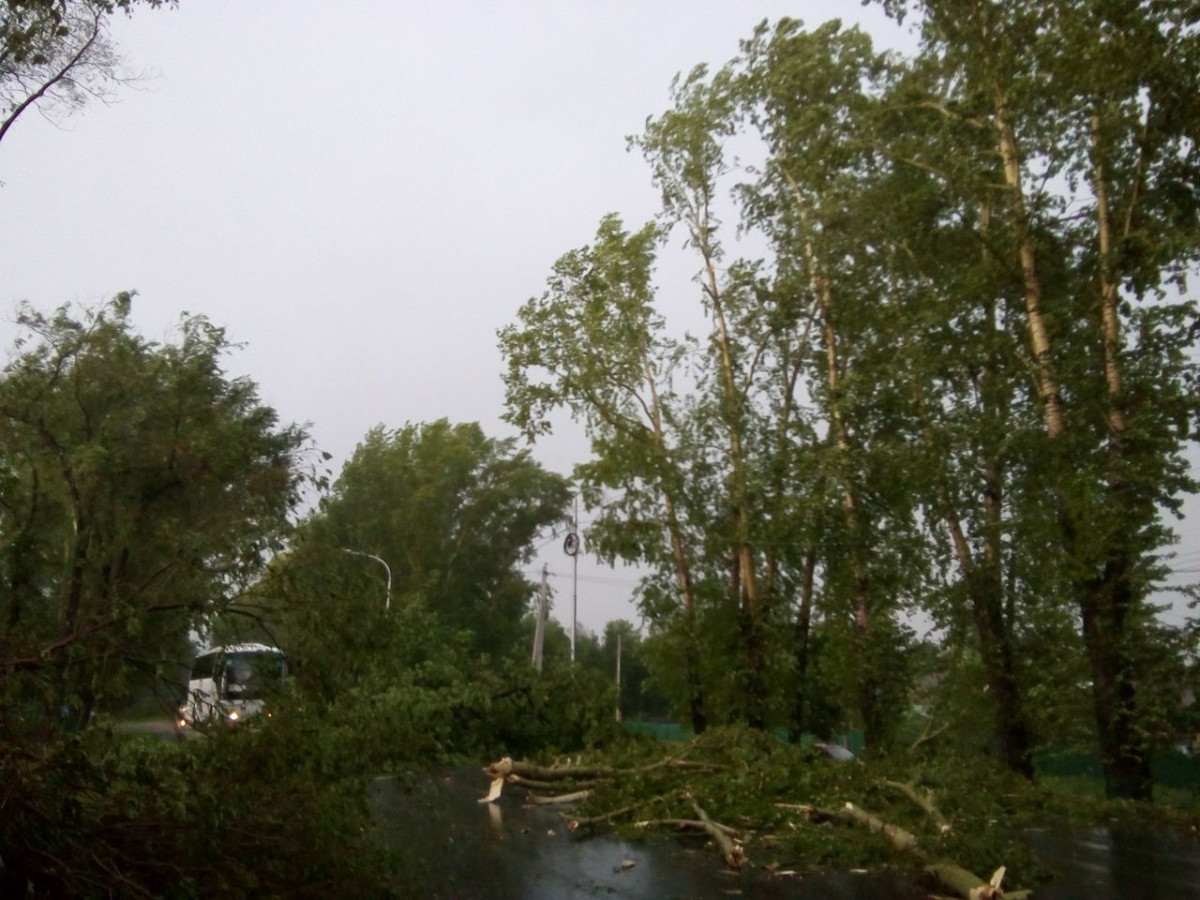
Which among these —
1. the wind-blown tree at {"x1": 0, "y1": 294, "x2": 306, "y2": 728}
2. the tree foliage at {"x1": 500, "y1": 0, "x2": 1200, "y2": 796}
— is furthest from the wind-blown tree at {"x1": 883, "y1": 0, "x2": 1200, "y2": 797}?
the wind-blown tree at {"x1": 0, "y1": 294, "x2": 306, "y2": 728}

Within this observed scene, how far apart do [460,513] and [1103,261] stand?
26684 millimetres

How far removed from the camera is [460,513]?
39.8 meters

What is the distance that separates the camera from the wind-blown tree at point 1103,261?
15.0m

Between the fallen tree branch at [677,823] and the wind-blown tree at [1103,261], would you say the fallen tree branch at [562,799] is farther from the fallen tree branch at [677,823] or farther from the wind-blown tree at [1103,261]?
the wind-blown tree at [1103,261]

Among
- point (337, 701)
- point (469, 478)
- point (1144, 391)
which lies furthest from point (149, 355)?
point (469, 478)

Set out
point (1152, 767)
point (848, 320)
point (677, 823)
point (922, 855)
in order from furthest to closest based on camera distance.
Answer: point (848, 320)
point (1152, 767)
point (677, 823)
point (922, 855)

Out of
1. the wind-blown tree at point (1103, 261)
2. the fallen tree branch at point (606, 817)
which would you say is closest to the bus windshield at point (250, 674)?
the fallen tree branch at point (606, 817)

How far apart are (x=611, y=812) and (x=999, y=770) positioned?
622cm

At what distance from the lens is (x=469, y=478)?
40375mm

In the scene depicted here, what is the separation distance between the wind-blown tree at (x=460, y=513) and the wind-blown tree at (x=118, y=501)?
56.6 ft

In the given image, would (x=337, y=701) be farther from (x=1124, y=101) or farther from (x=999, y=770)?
(x=1124, y=101)

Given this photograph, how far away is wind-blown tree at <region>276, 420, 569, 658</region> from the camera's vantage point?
120ft

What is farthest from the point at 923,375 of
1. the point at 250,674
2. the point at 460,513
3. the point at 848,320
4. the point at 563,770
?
the point at 460,513

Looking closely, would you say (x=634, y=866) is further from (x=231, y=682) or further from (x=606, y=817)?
(x=231, y=682)
